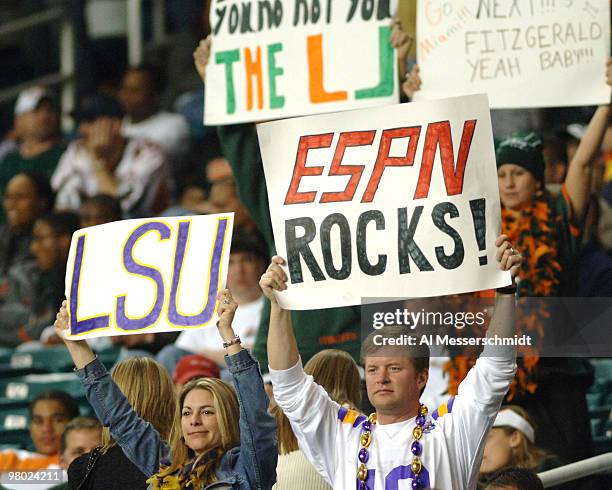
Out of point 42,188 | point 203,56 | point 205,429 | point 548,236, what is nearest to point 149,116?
point 42,188

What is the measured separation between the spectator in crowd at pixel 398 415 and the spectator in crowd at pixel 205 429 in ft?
0.45

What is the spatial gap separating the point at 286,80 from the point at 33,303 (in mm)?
2217

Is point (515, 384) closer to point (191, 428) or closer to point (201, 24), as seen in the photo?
point (191, 428)

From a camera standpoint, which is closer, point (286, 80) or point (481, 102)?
point (481, 102)

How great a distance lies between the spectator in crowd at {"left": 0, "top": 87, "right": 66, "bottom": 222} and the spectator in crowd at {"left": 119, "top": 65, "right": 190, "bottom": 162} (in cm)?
54

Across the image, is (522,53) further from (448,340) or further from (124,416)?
(124,416)

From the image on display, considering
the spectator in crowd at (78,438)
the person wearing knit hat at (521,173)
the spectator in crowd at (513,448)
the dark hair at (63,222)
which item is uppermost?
the dark hair at (63,222)

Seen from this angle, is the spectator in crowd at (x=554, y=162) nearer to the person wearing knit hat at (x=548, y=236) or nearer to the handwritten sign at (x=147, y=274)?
the person wearing knit hat at (x=548, y=236)

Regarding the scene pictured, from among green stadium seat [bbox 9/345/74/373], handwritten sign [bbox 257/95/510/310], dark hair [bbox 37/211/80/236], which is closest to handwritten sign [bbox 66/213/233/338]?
handwritten sign [bbox 257/95/510/310]

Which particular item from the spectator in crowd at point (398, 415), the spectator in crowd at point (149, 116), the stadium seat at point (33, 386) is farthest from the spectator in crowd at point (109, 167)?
the spectator in crowd at point (398, 415)

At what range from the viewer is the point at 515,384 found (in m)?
5.91

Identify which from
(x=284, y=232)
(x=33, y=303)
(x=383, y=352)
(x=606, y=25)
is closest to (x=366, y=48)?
(x=606, y=25)

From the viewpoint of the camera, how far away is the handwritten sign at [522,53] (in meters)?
6.16

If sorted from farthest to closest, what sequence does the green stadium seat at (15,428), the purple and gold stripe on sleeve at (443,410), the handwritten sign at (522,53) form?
1. the green stadium seat at (15,428)
2. the handwritten sign at (522,53)
3. the purple and gold stripe on sleeve at (443,410)
